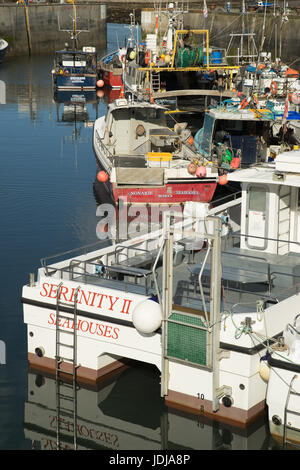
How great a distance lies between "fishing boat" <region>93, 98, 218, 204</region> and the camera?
991 inches

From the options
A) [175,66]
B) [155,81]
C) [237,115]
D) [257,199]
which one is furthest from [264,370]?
[175,66]

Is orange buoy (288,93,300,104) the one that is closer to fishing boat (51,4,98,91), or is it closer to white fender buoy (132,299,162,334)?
white fender buoy (132,299,162,334)

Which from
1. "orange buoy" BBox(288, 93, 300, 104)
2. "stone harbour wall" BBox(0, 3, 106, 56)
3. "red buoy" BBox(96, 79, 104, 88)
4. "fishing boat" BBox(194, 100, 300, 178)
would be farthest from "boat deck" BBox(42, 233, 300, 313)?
"stone harbour wall" BBox(0, 3, 106, 56)

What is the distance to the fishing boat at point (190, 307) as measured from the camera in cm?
1282

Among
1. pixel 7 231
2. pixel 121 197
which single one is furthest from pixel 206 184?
pixel 7 231

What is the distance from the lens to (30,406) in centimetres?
1452

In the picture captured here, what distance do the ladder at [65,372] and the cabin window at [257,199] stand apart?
418cm

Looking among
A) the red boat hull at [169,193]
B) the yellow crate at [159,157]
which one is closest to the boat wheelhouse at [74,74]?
the yellow crate at [159,157]

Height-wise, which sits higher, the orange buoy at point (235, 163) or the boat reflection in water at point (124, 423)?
the orange buoy at point (235, 163)

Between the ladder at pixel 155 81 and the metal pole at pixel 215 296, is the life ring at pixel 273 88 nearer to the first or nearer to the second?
the ladder at pixel 155 81

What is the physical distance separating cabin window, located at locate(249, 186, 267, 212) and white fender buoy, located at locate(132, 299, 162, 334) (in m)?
3.92
